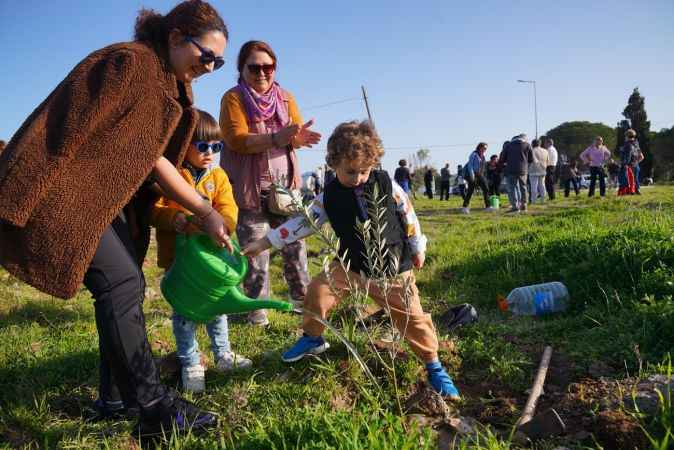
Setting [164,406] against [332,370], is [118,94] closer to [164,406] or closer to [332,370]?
[164,406]

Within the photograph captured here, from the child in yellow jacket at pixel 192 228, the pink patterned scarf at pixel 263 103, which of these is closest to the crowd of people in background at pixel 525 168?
the pink patterned scarf at pixel 263 103

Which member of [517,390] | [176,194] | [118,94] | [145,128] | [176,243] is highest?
[118,94]

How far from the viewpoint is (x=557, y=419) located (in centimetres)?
175

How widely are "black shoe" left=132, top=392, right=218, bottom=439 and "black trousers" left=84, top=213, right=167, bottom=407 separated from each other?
0.04 metres

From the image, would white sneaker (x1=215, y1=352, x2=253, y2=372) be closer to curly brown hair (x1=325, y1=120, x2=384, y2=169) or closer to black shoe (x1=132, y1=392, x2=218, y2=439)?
black shoe (x1=132, y1=392, x2=218, y2=439)

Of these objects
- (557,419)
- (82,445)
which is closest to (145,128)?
(82,445)

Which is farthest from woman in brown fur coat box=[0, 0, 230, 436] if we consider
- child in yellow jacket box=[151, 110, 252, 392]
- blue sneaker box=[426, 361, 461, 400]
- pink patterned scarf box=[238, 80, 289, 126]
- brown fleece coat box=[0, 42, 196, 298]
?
pink patterned scarf box=[238, 80, 289, 126]

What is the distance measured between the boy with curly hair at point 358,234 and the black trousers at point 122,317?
62 centimetres

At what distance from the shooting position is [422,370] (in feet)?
7.75

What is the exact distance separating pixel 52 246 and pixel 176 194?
472mm

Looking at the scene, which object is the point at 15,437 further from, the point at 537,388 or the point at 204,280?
the point at 537,388

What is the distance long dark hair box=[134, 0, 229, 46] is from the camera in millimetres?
1885

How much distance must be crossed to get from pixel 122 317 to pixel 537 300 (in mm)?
2799

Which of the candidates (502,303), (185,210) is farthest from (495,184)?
(185,210)
